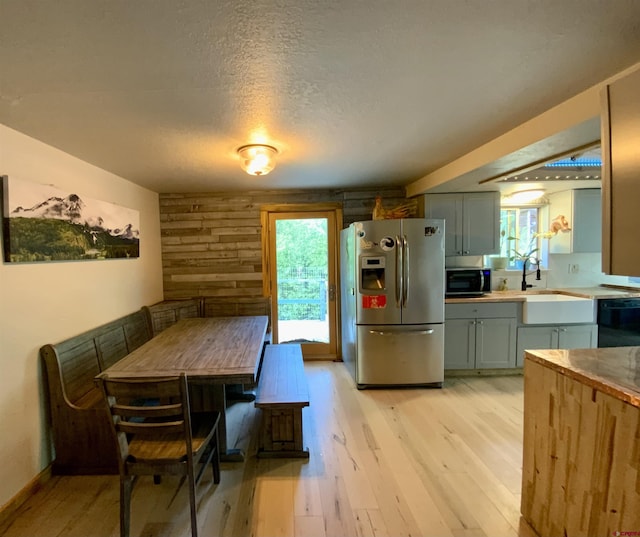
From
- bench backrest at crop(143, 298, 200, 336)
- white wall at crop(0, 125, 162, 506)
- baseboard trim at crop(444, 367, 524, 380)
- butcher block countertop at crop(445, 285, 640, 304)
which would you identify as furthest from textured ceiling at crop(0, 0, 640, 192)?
baseboard trim at crop(444, 367, 524, 380)

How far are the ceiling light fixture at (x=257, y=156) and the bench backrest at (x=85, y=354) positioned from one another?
174 cm

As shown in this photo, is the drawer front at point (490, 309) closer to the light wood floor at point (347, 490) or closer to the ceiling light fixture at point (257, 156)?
the light wood floor at point (347, 490)

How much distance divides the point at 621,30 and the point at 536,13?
36 centimetres

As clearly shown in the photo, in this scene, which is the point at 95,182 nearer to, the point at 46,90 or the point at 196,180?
the point at 196,180

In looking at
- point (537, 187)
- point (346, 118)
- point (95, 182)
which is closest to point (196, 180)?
point (95, 182)

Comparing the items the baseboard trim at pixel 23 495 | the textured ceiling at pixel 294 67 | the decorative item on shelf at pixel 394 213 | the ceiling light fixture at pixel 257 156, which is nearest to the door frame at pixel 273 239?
the decorative item on shelf at pixel 394 213

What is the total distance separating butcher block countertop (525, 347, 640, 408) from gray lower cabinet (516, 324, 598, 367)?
1.95 metres

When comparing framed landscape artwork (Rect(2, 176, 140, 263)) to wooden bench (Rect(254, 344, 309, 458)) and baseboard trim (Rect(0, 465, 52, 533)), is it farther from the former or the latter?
wooden bench (Rect(254, 344, 309, 458))

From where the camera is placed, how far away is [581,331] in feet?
11.3

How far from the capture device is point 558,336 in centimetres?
347

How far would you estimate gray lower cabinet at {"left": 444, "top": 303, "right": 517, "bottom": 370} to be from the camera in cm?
349

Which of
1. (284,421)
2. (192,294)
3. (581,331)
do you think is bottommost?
(284,421)

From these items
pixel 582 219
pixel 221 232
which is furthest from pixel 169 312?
pixel 582 219

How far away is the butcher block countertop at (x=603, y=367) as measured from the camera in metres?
1.23
